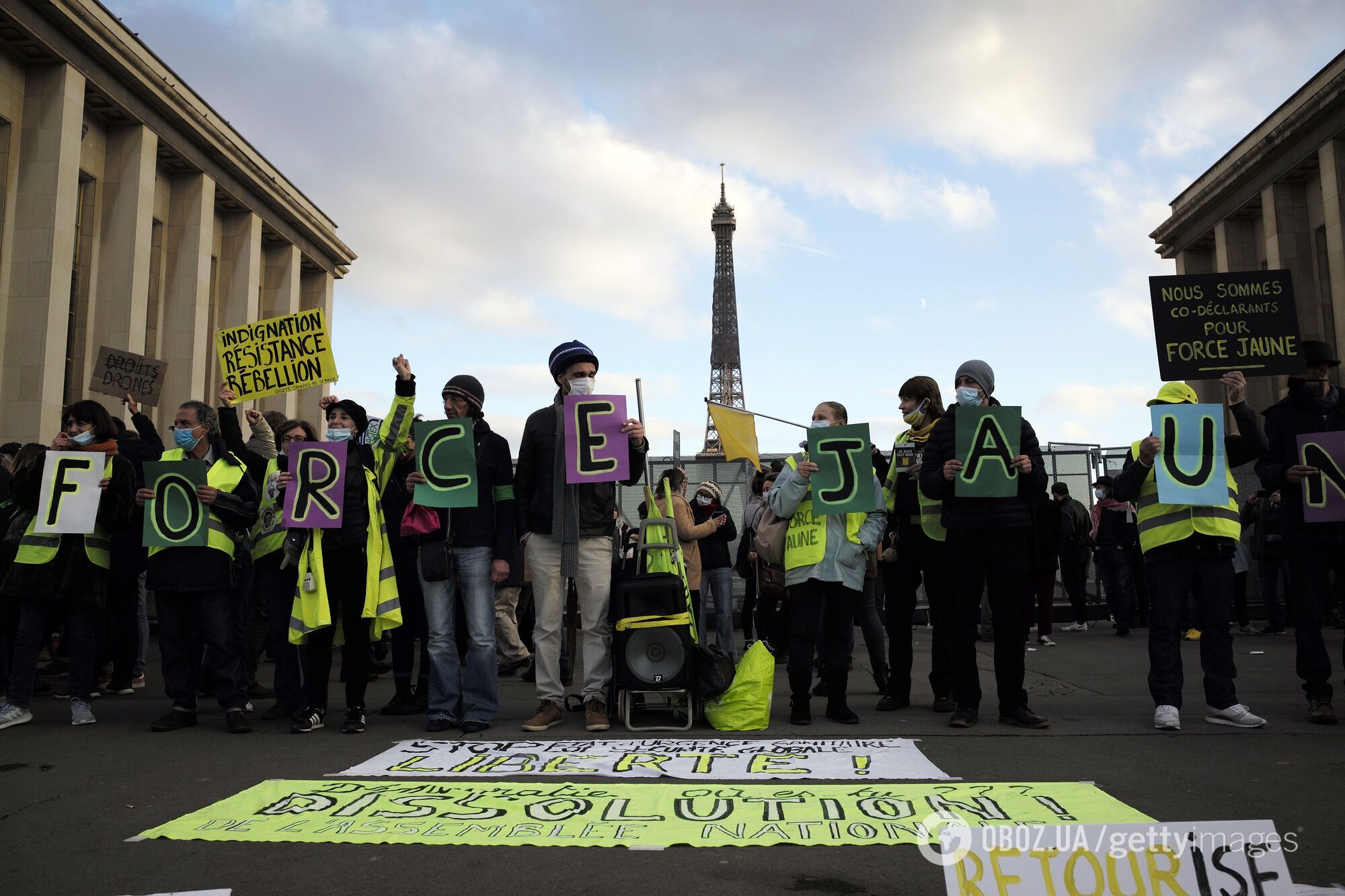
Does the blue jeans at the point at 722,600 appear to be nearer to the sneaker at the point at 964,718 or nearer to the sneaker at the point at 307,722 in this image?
the sneaker at the point at 964,718

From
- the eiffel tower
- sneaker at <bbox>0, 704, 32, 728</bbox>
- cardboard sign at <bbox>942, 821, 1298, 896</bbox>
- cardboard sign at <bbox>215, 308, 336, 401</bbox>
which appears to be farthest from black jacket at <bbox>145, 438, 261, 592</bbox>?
the eiffel tower

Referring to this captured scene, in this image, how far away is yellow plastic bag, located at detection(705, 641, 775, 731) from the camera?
629 cm

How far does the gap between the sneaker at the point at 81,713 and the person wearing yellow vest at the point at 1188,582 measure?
636cm

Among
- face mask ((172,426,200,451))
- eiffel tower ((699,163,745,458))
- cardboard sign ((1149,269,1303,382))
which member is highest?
eiffel tower ((699,163,745,458))

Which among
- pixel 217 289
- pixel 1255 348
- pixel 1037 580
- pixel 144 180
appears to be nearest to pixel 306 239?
pixel 217 289

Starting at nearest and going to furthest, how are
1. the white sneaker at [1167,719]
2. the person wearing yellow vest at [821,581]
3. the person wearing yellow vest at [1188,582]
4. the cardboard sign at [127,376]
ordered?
the white sneaker at [1167,719] < the person wearing yellow vest at [1188,582] < the person wearing yellow vest at [821,581] < the cardboard sign at [127,376]

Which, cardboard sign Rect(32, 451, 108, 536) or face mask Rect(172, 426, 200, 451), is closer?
cardboard sign Rect(32, 451, 108, 536)

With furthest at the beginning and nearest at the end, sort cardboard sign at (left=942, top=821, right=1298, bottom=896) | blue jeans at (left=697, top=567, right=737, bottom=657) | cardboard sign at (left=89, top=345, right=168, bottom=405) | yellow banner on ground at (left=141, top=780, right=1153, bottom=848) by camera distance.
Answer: blue jeans at (left=697, top=567, right=737, bottom=657)
cardboard sign at (left=89, top=345, right=168, bottom=405)
yellow banner on ground at (left=141, top=780, right=1153, bottom=848)
cardboard sign at (left=942, top=821, right=1298, bottom=896)

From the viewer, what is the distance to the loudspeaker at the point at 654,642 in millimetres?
6293

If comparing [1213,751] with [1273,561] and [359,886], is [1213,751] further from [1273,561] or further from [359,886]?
[1273,561]

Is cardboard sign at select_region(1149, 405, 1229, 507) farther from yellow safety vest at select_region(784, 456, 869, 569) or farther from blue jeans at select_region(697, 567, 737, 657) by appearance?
blue jeans at select_region(697, 567, 737, 657)

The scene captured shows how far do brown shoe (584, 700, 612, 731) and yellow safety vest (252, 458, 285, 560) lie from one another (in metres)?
2.23

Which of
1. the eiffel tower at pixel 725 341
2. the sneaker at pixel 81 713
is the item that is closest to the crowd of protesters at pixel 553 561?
the sneaker at pixel 81 713

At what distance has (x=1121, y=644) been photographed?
12.3 meters
